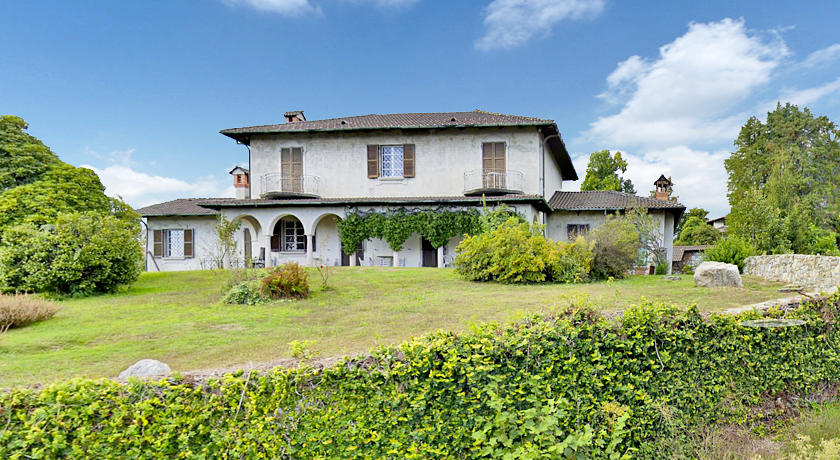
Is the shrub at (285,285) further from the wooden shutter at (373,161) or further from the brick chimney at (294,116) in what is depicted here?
the brick chimney at (294,116)

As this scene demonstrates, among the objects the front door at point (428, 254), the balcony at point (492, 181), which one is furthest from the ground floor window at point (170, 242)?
the balcony at point (492, 181)

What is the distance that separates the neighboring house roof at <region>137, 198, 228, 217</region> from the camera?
23.1 m

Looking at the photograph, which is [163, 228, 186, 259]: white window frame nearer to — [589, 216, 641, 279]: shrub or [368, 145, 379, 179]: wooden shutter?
[368, 145, 379, 179]: wooden shutter

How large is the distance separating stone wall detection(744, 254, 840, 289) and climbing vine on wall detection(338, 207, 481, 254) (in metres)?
10.2

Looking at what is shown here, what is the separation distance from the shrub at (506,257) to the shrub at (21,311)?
9.70 metres

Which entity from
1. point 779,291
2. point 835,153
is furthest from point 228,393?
point 835,153

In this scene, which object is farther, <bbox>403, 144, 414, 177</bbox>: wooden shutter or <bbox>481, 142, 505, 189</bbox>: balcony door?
<bbox>403, 144, 414, 177</bbox>: wooden shutter

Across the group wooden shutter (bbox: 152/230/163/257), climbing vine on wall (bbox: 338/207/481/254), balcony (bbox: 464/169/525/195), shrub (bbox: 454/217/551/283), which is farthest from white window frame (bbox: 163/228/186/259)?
shrub (bbox: 454/217/551/283)

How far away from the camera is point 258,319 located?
7.68 meters

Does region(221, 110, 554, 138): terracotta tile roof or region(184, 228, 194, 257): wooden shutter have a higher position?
region(221, 110, 554, 138): terracotta tile roof

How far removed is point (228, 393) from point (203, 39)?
14.2m

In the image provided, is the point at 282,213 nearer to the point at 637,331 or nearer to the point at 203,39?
the point at 203,39

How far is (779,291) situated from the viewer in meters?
10.4

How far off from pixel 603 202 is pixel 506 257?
1113 cm
